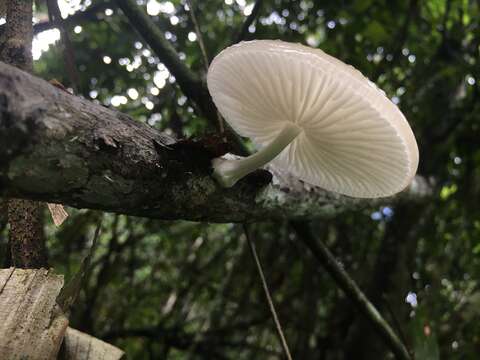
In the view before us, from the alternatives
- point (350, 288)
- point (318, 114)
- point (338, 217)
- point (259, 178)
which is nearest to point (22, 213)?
point (259, 178)

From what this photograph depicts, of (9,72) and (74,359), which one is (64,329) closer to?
(74,359)

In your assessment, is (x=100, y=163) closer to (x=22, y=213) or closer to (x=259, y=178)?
(x=22, y=213)

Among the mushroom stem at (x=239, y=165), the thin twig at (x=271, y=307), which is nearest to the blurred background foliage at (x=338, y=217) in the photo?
the thin twig at (x=271, y=307)

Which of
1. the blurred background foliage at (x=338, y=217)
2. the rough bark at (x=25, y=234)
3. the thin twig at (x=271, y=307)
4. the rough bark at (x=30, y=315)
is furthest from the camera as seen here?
the blurred background foliage at (x=338, y=217)

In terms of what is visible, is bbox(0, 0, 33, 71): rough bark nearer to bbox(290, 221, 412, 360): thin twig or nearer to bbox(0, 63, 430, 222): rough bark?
bbox(0, 63, 430, 222): rough bark

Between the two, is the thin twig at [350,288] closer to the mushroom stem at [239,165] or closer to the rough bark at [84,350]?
the mushroom stem at [239,165]

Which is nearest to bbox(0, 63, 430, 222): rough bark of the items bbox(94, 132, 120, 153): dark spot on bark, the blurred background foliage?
bbox(94, 132, 120, 153): dark spot on bark
